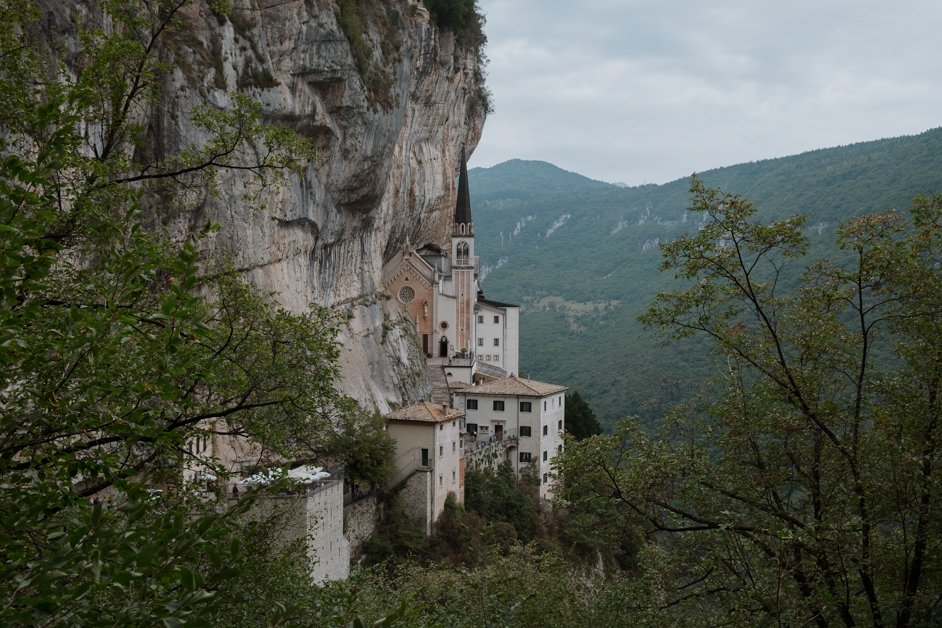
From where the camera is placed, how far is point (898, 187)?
91250mm

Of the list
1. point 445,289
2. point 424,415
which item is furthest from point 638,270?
point 424,415

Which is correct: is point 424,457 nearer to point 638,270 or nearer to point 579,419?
point 579,419

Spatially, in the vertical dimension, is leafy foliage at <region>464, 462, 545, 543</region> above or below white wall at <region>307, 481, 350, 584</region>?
below

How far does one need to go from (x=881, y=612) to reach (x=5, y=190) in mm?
10678

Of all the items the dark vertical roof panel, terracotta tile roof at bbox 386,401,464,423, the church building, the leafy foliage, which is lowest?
the leafy foliage

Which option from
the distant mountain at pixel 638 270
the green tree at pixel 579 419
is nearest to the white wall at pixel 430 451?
the distant mountain at pixel 638 270

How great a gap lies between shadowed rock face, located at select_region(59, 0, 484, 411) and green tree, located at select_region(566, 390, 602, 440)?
33.4 feet

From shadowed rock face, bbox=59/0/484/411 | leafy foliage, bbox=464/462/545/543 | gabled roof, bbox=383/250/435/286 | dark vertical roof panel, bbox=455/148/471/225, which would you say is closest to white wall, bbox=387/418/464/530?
leafy foliage, bbox=464/462/545/543

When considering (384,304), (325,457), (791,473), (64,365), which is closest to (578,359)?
(384,304)

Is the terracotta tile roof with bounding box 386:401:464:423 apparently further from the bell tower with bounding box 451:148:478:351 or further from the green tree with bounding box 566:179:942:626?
the green tree with bounding box 566:179:942:626

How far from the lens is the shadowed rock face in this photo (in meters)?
28.2

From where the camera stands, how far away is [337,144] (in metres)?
36.6

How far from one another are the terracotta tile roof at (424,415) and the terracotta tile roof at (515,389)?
9307 mm

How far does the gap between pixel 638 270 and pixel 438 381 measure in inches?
4165
